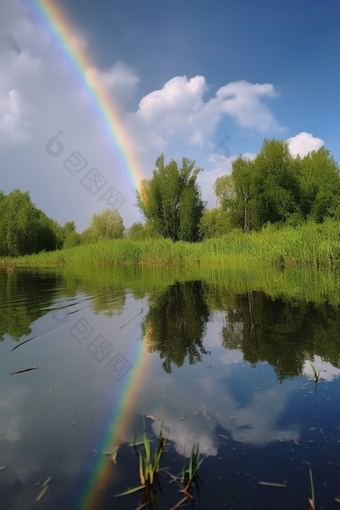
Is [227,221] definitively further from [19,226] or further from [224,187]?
[19,226]

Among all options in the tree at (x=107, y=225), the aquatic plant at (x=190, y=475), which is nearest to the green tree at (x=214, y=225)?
the tree at (x=107, y=225)

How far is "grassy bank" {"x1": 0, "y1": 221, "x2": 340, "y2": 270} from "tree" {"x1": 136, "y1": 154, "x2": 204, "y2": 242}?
43.7 feet

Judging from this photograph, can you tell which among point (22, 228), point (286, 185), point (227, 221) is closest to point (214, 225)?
point (227, 221)

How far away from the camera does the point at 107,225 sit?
6347 cm

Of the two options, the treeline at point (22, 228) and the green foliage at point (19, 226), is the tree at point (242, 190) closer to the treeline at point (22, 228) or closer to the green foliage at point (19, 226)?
the treeline at point (22, 228)

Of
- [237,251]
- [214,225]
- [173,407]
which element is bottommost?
[173,407]

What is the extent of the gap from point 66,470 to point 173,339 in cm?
317

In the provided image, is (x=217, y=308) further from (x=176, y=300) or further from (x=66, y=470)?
(x=66, y=470)

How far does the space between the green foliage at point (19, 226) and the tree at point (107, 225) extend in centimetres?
1802

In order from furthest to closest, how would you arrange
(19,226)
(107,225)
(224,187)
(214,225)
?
(107,225) < (224,187) < (214,225) < (19,226)

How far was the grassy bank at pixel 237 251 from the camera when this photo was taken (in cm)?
1869

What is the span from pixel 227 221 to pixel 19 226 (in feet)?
84.7

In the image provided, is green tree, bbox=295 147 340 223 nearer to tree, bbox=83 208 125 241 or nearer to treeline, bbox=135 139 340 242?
treeline, bbox=135 139 340 242

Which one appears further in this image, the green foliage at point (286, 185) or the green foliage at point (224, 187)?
the green foliage at point (224, 187)
